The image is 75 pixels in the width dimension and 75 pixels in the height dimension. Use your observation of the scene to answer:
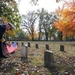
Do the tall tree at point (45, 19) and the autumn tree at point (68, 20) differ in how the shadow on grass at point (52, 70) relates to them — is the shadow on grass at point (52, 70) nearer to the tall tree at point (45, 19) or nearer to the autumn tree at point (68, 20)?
the autumn tree at point (68, 20)

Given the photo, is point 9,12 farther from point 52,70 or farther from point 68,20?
point 52,70

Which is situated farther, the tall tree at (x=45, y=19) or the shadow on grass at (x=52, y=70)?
the tall tree at (x=45, y=19)

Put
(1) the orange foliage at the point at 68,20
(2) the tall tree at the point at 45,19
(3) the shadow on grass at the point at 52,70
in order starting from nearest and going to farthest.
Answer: (3) the shadow on grass at the point at 52,70 < (1) the orange foliage at the point at 68,20 < (2) the tall tree at the point at 45,19

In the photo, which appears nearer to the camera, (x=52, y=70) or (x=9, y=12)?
(x=52, y=70)

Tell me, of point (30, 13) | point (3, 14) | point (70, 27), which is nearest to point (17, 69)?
point (3, 14)

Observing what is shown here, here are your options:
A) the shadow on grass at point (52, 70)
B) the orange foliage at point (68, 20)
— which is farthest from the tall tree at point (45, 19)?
the shadow on grass at point (52, 70)

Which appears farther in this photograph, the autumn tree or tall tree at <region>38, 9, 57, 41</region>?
tall tree at <region>38, 9, 57, 41</region>

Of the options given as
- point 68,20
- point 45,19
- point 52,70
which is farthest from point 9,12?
point 45,19

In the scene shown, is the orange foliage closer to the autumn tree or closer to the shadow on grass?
the autumn tree

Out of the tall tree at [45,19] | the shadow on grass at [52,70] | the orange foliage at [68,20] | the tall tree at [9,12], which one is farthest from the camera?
the tall tree at [45,19]

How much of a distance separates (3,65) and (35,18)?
262 feet

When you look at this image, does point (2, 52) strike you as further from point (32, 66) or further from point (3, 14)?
point (3, 14)

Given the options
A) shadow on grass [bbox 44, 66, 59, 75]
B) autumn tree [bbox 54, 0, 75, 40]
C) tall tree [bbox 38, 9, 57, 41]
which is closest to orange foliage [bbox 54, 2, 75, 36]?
autumn tree [bbox 54, 0, 75, 40]

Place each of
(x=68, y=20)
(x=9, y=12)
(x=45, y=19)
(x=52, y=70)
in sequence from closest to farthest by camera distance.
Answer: (x=52, y=70)
(x=9, y=12)
(x=68, y=20)
(x=45, y=19)
